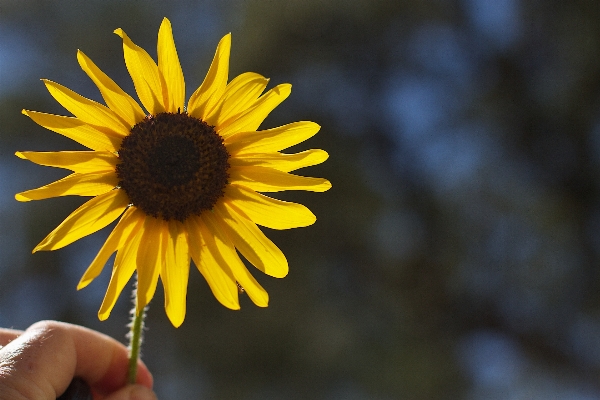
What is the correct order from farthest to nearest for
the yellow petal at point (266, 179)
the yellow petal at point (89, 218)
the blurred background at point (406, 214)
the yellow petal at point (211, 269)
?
1. the blurred background at point (406, 214)
2. the yellow petal at point (266, 179)
3. the yellow petal at point (211, 269)
4. the yellow petal at point (89, 218)

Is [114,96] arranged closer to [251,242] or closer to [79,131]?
[79,131]

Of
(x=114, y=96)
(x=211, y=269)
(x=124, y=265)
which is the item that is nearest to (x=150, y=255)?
(x=124, y=265)

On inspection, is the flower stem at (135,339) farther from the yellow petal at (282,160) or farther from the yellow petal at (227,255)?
the yellow petal at (282,160)

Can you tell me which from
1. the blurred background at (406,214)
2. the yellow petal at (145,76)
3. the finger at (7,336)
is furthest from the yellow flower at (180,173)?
the blurred background at (406,214)

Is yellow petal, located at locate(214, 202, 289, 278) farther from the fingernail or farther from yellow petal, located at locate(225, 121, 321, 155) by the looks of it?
the fingernail

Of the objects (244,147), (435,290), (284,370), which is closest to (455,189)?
(435,290)
